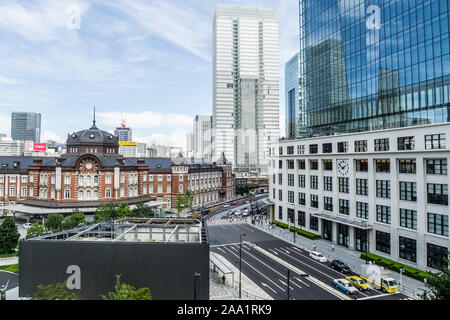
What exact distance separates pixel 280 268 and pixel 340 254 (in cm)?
1252

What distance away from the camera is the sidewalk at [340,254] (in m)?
34.3

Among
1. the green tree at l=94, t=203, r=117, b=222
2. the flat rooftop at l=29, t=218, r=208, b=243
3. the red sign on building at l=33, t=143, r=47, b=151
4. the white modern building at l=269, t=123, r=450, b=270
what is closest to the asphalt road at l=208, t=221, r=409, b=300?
the white modern building at l=269, t=123, r=450, b=270

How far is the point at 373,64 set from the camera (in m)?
51.7

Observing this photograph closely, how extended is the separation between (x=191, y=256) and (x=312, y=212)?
4085 cm

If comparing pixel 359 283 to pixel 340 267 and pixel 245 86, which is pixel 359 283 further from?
pixel 245 86

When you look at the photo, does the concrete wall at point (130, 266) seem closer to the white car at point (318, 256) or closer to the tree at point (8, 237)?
the white car at point (318, 256)

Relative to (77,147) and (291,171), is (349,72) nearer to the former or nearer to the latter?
(291,171)

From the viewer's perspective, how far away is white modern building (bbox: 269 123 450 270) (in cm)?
3778

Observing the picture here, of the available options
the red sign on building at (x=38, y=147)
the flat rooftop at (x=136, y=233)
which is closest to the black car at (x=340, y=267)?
the flat rooftop at (x=136, y=233)

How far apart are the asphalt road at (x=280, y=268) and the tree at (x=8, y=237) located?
31.4 metres

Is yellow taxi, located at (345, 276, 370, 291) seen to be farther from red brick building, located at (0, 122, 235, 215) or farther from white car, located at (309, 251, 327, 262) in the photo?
red brick building, located at (0, 122, 235, 215)

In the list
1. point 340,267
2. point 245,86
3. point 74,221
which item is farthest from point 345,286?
point 245,86

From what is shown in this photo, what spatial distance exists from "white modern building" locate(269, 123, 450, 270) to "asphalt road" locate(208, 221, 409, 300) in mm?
8846
